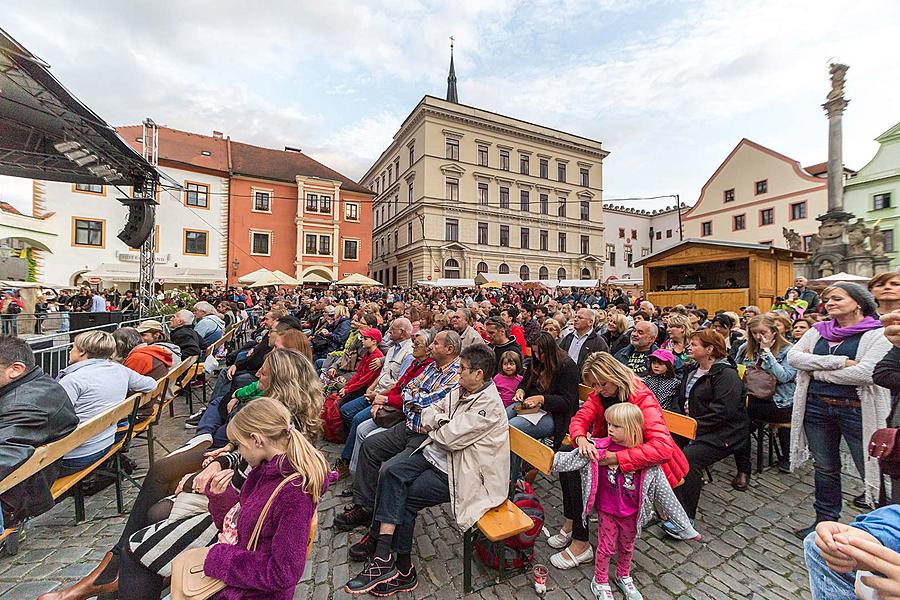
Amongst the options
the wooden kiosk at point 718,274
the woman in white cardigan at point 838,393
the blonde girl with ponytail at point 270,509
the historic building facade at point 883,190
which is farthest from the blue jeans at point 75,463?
the historic building facade at point 883,190

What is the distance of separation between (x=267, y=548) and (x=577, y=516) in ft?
7.98

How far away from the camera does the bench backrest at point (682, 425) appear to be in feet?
12.1

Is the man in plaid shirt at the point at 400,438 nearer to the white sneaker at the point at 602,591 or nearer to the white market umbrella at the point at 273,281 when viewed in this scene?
the white sneaker at the point at 602,591

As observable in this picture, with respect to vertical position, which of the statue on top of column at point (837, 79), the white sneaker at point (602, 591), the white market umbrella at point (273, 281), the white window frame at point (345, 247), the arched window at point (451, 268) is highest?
the statue on top of column at point (837, 79)

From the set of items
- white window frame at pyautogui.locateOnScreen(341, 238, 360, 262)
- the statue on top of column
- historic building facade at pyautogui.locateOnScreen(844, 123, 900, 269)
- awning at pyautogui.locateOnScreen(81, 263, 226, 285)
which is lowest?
awning at pyautogui.locateOnScreen(81, 263, 226, 285)

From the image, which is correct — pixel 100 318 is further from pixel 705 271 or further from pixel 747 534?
pixel 705 271

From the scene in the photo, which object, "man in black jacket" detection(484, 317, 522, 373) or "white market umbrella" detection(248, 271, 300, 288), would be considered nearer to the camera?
"man in black jacket" detection(484, 317, 522, 373)

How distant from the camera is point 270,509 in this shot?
1858 millimetres

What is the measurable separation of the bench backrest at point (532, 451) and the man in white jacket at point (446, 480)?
0.23m

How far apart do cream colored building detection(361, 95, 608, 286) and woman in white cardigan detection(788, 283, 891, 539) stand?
33532 mm

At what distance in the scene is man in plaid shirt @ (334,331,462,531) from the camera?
11.6 feet

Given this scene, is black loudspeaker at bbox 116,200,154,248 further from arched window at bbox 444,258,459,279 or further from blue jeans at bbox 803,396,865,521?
arched window at bbox 444,258,459,279

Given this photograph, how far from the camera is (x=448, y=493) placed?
306 centimetres

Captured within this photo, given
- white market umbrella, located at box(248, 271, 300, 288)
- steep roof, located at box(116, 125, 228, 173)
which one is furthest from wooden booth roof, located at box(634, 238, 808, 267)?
steep roof, located at box(116, 125, 228, 173)
